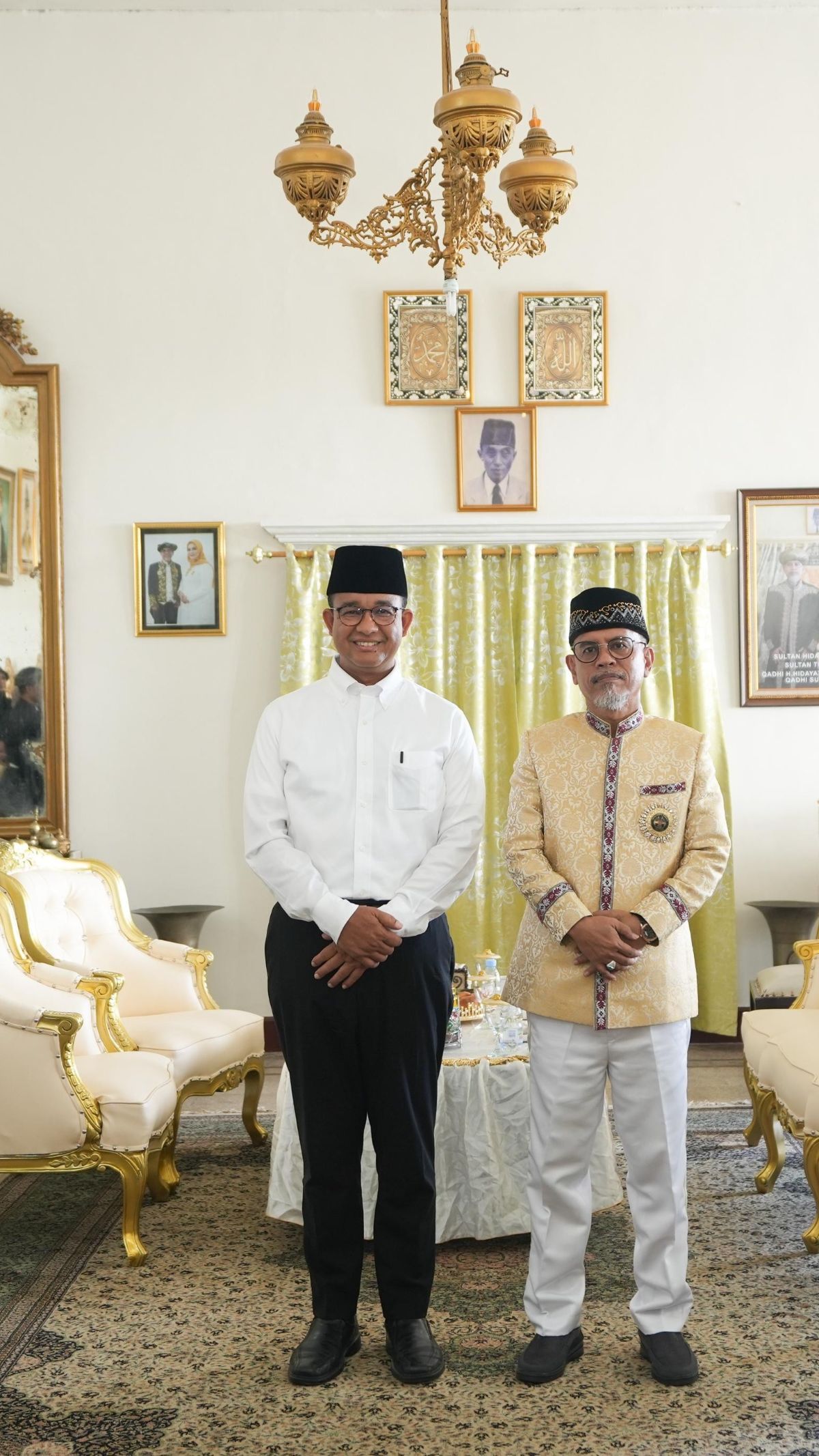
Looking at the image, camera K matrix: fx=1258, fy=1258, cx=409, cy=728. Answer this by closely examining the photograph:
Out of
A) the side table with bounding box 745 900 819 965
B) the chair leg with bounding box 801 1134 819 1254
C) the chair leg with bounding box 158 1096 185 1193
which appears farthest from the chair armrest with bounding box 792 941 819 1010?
the chair leg with bounding box 158 1096 185 1193

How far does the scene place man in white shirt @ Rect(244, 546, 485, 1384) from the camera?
255 cm

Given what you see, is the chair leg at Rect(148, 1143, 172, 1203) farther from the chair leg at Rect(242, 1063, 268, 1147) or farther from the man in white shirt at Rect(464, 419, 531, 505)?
the man in white shirt at Rect(464, 419, 531, 505)

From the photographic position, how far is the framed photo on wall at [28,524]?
18.2ft

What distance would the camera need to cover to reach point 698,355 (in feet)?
18.7

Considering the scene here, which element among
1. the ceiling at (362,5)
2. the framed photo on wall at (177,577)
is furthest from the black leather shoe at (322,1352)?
Result: the ceiling at (362,5)

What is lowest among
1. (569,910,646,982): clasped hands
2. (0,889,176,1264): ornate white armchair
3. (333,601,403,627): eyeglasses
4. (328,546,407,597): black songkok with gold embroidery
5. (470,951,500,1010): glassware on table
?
(0,889,176,1264): ornate white armchair

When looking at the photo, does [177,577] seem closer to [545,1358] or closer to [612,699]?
[612,699]

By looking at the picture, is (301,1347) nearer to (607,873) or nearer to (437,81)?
(607,873)

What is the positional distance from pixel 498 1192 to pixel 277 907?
122 cm

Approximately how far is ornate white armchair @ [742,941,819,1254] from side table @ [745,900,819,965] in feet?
4.09

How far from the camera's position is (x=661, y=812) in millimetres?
2674

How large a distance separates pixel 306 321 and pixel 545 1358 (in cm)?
442

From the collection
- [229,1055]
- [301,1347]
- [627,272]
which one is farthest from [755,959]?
[301,1347]

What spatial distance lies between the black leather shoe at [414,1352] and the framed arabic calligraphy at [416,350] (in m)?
4.02
